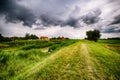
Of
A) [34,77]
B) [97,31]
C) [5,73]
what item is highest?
[97,31]

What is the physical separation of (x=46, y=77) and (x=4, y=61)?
1016 cm

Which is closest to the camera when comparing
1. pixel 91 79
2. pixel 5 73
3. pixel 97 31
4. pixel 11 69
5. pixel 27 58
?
pixel 91 79

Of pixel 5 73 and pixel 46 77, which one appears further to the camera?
pixel 5 73

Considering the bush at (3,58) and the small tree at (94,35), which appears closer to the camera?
the bush at (3,58)

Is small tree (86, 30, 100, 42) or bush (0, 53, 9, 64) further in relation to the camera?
small tree (86, 30, 100, 42)

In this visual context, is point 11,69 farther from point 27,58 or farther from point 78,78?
point 78,78

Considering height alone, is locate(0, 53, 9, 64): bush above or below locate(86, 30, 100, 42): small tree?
below

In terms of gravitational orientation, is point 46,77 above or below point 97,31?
below

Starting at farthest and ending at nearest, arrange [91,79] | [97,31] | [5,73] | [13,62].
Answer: [97,31] → [13,62] → [5,73] → [91,79]

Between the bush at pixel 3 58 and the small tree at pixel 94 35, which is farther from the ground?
the small tree at pixel 94 35

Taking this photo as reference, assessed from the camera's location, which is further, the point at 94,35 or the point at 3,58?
the point at 94,35

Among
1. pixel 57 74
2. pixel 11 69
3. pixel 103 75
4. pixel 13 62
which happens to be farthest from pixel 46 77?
pixel 13 62

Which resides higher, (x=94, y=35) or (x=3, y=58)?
(x=94, y=35)

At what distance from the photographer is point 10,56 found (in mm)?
17422
